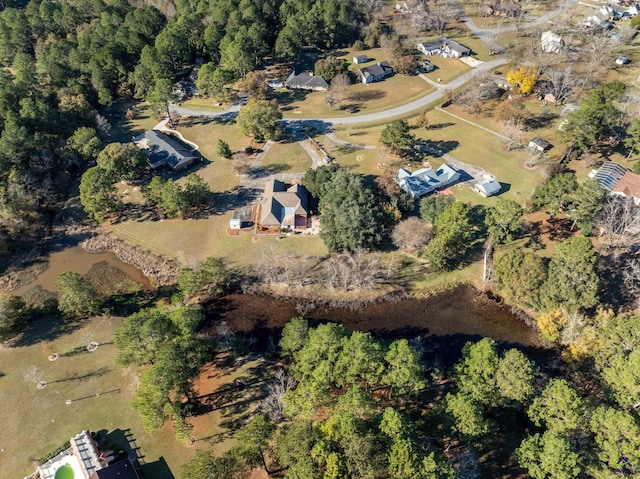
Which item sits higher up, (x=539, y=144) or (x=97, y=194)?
(x=539, y=144)

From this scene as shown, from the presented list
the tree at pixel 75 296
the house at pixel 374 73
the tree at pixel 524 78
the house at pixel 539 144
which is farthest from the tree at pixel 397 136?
the tree at pixel 75 296

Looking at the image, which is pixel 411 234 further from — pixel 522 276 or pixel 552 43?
pixel 552 43

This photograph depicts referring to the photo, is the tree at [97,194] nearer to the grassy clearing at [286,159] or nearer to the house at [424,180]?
the grassy clearing at [286,159]

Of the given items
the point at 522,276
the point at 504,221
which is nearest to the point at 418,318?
the point at 522,276

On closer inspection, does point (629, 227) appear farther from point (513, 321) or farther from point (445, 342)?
point (445, 342)

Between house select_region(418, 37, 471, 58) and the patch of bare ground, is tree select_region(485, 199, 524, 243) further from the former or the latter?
house select_region(418, 37, 471, 58)

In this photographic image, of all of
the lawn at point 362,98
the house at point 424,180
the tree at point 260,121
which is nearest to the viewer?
the house at point 424,180

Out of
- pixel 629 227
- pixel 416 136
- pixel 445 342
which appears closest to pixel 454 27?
pixel 416 136
